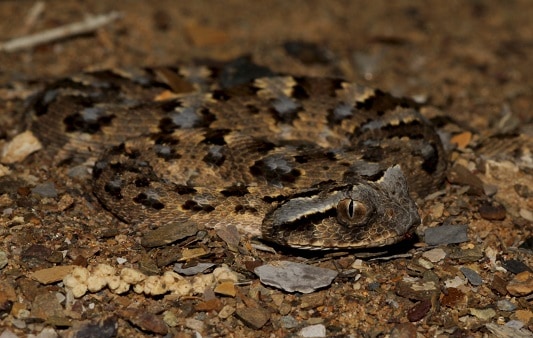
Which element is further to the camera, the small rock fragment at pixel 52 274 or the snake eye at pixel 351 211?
the snake eye at pixel 351 211

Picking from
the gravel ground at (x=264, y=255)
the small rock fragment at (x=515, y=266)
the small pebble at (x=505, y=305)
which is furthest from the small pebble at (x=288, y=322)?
the small rock fragment at (x=515, y=266)

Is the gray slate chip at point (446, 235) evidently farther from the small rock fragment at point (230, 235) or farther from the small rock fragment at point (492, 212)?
the small rock fragment at point (230, 235)

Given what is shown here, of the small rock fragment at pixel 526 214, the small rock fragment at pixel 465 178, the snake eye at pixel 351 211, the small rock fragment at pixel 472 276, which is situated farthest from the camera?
the small rock fragment at pixel 465 178

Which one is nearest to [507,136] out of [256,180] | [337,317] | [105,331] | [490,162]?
[490,162]

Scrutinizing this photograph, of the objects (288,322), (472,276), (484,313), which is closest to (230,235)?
(288,322)

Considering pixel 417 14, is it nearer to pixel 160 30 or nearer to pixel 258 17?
pixel 258 17

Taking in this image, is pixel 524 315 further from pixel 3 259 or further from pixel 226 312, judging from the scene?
pixel 3 259

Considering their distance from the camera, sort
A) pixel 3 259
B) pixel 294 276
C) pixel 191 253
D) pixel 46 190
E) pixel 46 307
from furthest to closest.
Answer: pixel 46 190, pixel 191 253, pixel 294 276, pixel 3 259, pixel 46 307
